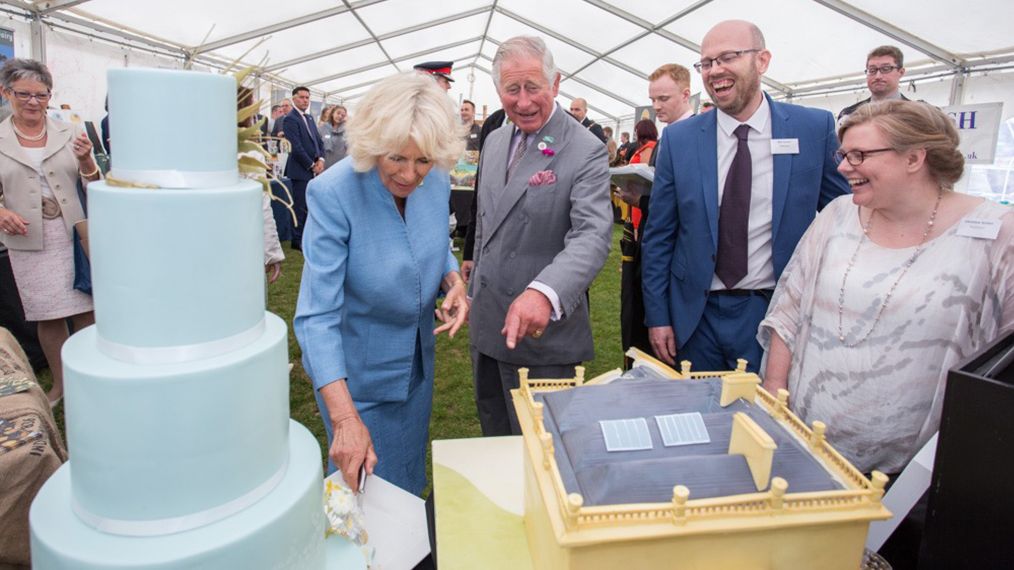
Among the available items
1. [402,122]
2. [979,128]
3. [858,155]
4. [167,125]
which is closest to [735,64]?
[858,155]

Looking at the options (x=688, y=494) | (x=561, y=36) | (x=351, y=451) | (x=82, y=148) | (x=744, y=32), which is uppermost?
(x=561, y=36)

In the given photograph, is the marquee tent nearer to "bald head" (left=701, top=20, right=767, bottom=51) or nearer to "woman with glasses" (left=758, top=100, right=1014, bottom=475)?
"bald head" (left=701, top=20, right=767, bottom=51)

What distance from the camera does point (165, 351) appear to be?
0.88 meters

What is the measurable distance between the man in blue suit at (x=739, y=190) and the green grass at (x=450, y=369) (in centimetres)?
170

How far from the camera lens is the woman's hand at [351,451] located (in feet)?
4.33

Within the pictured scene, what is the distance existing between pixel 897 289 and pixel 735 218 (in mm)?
723

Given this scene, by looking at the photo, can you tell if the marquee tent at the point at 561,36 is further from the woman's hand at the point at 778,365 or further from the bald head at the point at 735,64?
the woman's hand at the point at 778,365

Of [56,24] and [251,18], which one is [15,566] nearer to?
[56,24]

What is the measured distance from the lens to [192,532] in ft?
2.89

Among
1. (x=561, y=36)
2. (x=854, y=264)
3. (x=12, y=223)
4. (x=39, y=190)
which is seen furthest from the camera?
(x=561, y=36)

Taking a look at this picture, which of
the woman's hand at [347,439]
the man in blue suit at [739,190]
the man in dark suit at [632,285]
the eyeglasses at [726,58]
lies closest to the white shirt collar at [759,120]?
the man in blue suit at [739,190]

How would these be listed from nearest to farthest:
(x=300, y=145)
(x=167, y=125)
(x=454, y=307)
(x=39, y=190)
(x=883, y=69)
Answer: (x=167, y=125)
(x=454, y=307)
(x=39, y=190)
(x=883, y=69)
(x=300, y=145)

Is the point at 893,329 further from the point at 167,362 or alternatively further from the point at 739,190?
the point at 167,362

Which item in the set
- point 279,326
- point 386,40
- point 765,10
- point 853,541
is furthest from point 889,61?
point 386,40
